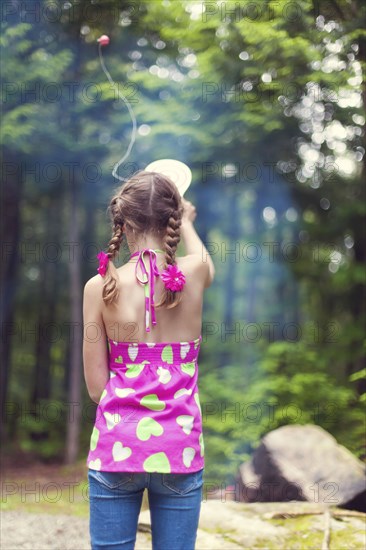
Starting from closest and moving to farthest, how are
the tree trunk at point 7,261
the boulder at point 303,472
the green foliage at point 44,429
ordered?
the boulder at point 303,472
the tree trunk at point 7,261
the green foliage at point 44,429

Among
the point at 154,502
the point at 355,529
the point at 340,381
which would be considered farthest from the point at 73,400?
the point at 154,502

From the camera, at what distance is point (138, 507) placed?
199 centimetres

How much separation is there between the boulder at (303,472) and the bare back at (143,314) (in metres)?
3.54

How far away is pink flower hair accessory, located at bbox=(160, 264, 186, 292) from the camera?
2029 millimetres

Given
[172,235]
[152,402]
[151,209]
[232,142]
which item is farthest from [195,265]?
[232,142]

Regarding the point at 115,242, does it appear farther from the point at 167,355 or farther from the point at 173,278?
the point at 167,355

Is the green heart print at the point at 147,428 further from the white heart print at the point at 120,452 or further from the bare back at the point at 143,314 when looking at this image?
the bare back at the point at 143,314

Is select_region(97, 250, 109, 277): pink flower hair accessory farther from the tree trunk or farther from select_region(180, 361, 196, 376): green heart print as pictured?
the tree trunk

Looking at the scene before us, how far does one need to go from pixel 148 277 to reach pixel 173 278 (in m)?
0.10

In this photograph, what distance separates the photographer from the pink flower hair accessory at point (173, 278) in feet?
6.66

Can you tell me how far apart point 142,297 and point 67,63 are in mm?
7476

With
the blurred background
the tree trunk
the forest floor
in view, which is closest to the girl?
the forest floor

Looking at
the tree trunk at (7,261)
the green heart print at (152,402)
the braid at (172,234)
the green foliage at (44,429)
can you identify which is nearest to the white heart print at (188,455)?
the green heart print at (152,402)

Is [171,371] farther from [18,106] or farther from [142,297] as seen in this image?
[18,106]
